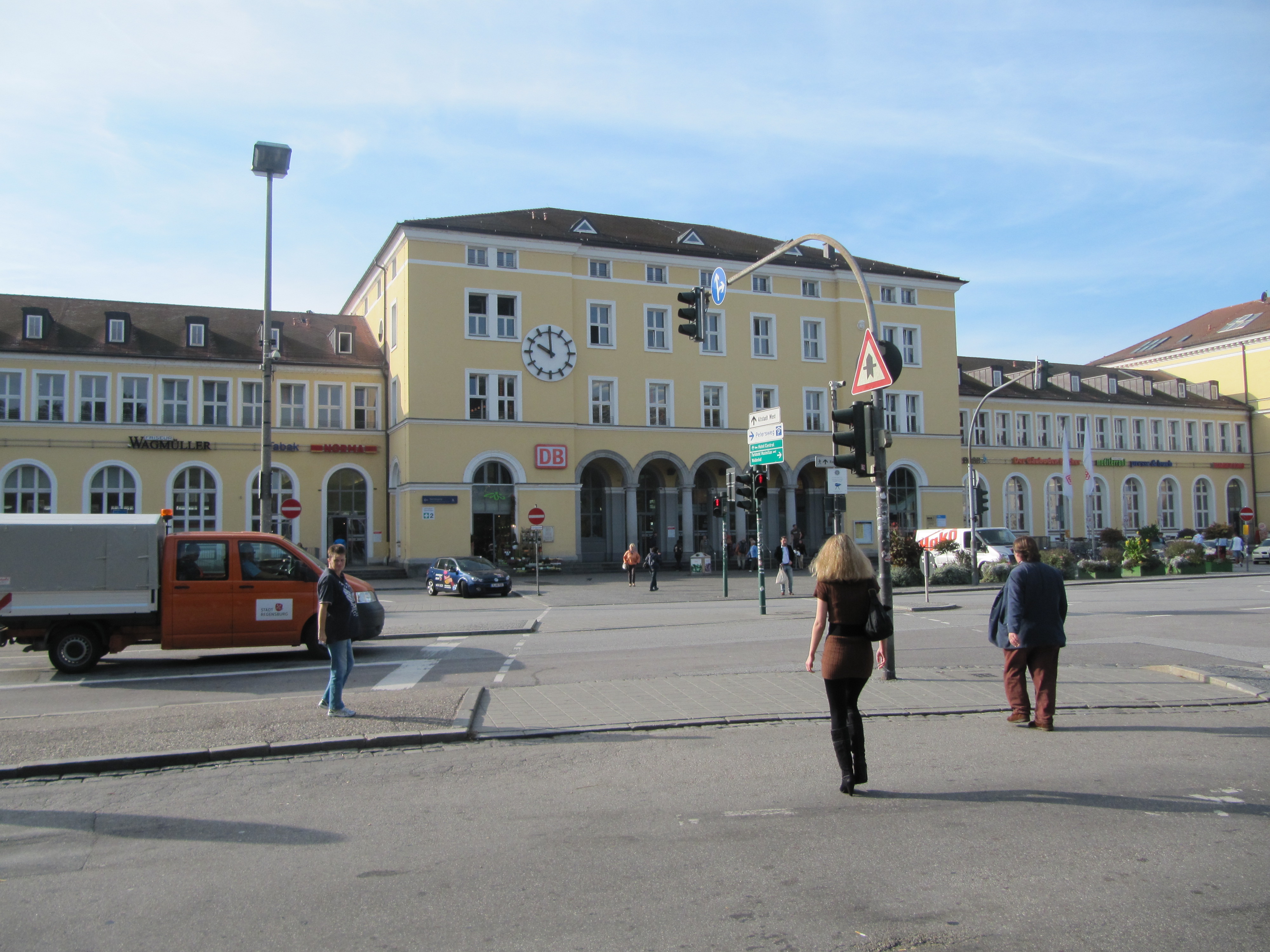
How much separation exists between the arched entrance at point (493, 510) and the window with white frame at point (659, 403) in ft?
25.0

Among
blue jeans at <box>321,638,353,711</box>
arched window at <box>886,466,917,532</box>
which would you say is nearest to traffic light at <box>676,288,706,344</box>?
blue jeans at <box>321,638,353,711</box>

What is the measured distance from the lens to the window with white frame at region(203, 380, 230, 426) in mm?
40375

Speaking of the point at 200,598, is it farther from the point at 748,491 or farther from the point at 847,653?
the point at 748,491

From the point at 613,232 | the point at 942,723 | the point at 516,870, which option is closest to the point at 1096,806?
the point at 942,723

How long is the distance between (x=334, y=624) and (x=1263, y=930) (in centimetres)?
740

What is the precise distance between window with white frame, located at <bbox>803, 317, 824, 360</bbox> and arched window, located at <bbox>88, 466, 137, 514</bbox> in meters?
31.5

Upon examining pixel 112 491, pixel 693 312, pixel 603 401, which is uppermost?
pixel 603 401

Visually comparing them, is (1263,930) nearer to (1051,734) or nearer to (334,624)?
(1051,734)

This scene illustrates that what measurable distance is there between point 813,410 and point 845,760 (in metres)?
41.7

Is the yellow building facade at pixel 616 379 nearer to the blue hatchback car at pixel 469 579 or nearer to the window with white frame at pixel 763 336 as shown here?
the window with white frame at pixel 763 336

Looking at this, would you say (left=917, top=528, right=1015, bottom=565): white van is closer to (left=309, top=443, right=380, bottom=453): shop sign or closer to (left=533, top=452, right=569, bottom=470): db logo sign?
(left=533, top=452, right=569, bottom=470): db logo sign

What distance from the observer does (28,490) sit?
124ft

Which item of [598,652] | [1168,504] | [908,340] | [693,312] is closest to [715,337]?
[908,340]

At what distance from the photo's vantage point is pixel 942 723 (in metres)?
8.55
